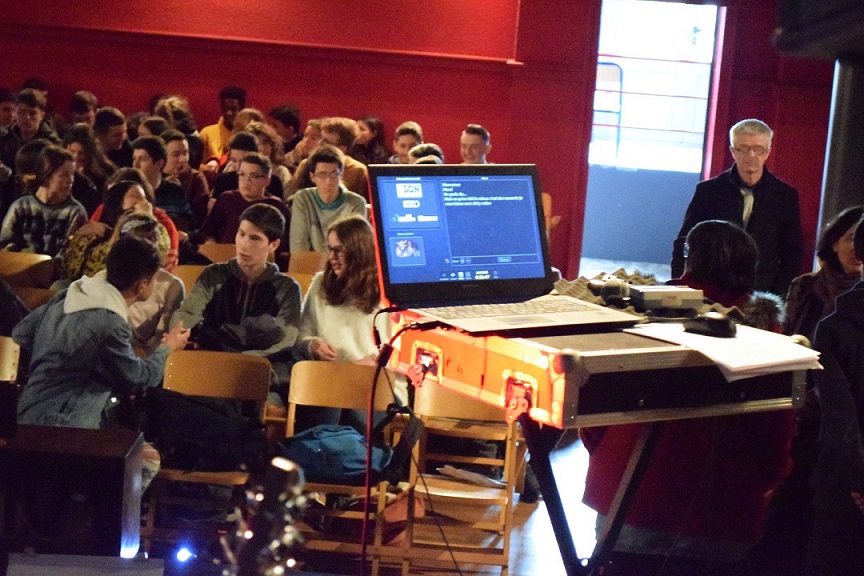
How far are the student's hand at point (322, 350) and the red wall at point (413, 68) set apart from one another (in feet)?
15.3

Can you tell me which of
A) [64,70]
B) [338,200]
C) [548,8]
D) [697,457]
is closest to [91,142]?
[338,200]

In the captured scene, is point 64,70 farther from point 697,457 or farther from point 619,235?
point 697,457

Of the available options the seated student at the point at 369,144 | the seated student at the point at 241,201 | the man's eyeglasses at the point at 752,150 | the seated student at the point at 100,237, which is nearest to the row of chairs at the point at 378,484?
the seated student at the point at 100,237

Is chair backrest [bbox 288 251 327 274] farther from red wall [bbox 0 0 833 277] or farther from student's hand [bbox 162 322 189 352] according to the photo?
red wall [bbox 0 0 833 277]

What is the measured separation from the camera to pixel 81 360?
3.87m

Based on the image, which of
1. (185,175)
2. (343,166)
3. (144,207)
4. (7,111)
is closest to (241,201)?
(343,166)

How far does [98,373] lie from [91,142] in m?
3.85

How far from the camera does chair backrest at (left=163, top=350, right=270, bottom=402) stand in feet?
14.6

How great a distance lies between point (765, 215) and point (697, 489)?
3.27 m

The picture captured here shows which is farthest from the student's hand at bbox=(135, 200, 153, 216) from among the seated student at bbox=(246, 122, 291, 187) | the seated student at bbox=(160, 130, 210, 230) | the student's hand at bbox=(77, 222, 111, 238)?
the seated student at bbox=(246, 122, 291, 187)

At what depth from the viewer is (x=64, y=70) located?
32.6 feet

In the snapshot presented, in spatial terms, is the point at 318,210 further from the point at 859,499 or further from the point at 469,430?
the point at 859,499

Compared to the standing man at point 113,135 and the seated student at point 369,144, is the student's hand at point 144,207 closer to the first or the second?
the standing man at point 113,135

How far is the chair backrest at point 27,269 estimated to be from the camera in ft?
18.8
